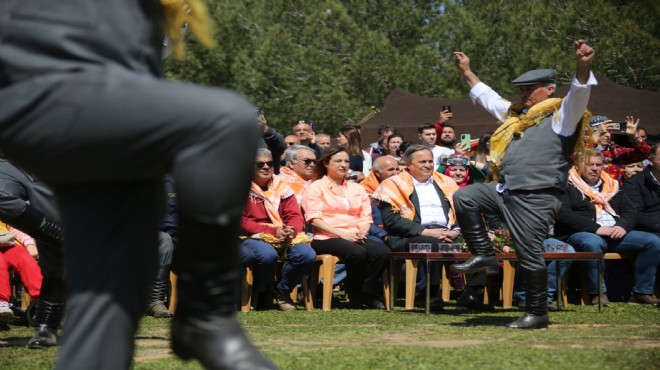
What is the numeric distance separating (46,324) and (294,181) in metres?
5.72

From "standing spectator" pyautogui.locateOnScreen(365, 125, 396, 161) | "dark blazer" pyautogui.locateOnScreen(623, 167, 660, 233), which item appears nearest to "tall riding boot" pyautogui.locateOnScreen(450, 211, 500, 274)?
"dark blazer" pyautogui.locateOnScreen(623, 167, 660, 233)

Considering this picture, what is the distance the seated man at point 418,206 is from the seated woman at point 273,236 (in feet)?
3.31

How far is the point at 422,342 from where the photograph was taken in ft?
21.1

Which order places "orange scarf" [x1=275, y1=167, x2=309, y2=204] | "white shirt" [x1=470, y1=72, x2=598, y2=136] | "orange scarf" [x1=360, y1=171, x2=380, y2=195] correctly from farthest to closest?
"orange scarf" [x1=360, y1=171, x2=380, y2=195], "orange scarf" [x1=275, y1=167, x2=309, y2=204], "white shirt" [x1=470, y1=72, x2=598, y2=136]

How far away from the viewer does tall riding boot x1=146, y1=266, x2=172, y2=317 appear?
29.4ft

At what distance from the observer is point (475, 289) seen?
1102 cm

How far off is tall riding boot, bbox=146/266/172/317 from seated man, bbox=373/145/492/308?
275 cm

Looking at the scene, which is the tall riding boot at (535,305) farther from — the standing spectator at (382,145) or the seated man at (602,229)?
the standing spectator at (382,145)

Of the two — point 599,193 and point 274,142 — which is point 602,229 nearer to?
point 599,193

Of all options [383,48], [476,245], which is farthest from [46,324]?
[383,48]

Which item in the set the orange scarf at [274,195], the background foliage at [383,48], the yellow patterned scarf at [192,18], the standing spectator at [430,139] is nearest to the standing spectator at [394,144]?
the standing spectator at [430,139]

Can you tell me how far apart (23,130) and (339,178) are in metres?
9.14

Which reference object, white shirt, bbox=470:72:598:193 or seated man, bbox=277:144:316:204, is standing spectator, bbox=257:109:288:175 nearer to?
seated man, bbox=277:144:316:204

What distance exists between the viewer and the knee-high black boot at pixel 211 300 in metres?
2.13
